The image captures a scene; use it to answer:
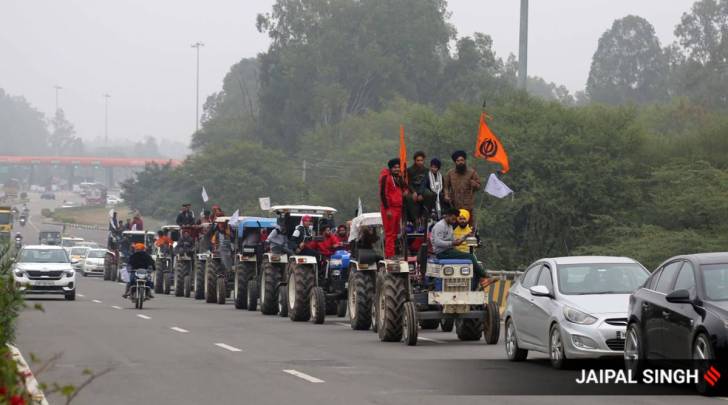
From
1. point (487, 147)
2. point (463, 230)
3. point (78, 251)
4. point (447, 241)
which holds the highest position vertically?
point (487, 147)

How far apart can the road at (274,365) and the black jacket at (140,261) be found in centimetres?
563

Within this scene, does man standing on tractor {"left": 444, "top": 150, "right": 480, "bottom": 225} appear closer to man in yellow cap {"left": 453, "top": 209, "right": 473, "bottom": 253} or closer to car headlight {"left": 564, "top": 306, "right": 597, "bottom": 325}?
man in yellow cap {"left": 453, "top": 209, "right": 473, "bottom": 253}

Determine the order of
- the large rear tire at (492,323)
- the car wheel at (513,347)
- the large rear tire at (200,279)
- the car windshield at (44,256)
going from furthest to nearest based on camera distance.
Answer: the large rear tire at (200,279) → the car windshield at (44,256) → the large rear tire at (492,323) → the car wheel at (513,347)

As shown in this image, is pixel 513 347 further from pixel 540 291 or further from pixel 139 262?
pixel 139 262

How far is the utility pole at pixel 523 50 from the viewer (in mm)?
41406

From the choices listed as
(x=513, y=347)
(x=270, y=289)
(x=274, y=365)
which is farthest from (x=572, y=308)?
(x=270, y=289)

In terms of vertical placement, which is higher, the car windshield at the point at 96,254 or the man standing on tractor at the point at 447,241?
→ the man standing on tractor at the point at 447,241

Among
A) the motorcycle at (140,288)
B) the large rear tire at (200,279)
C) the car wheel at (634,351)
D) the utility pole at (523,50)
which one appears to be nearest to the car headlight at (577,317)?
the car wheel at (634,351)

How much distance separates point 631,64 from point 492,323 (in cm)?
13057

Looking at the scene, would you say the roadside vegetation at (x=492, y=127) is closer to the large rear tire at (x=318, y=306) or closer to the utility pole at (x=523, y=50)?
the utility pole at (x=523, y=50)

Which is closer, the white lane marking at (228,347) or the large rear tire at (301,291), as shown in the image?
the white lane marking at (228,347)

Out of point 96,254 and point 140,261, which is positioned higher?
point 140,261

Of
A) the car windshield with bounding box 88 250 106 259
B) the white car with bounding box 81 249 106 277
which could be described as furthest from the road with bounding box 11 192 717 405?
the car windshield with bounding box 88 250 106 259

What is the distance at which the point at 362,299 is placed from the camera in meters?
26.7
